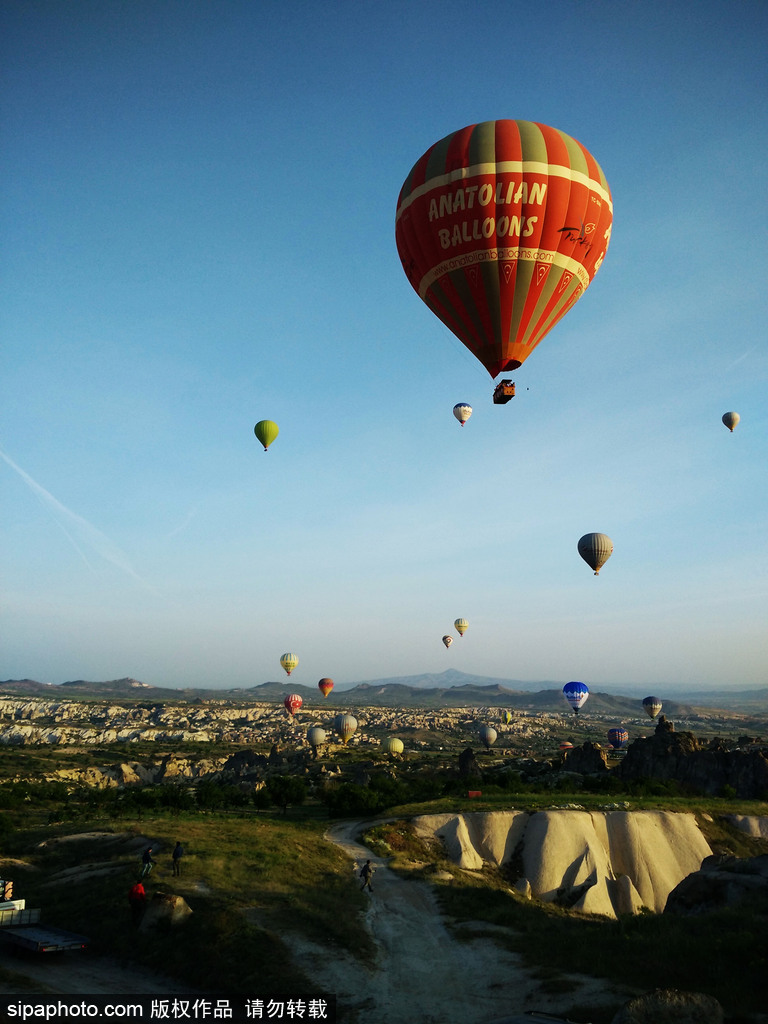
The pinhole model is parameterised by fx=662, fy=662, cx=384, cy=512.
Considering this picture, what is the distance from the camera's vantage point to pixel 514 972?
732 inches

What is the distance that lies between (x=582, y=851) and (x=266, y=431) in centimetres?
4001

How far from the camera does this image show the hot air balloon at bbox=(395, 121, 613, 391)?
2830cm

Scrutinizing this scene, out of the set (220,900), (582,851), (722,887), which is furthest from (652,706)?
(220,900)

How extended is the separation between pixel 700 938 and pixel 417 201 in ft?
94.8

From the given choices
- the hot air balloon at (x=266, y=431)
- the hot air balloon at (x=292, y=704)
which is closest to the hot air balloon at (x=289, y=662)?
the hot air balloon at (x=292, y=704)

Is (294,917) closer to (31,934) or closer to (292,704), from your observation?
(31,934)

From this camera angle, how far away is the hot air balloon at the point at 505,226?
28.3 meters

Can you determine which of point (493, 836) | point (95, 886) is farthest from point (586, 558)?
point (95, 886)

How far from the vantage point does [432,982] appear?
1855 centimetres

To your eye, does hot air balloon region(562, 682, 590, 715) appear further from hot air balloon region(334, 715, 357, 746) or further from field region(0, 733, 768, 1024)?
field region(0, 733, 768, 1024)

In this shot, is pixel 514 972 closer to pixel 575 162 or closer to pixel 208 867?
pixel 208 867

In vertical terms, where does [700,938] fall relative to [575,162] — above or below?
below

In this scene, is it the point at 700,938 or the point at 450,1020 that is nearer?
the point at 450,1020
